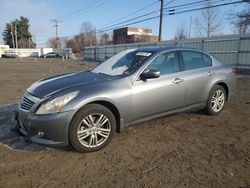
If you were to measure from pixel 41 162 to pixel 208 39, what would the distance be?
18988 millimetres

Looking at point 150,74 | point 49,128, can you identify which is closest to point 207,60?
point 150,74

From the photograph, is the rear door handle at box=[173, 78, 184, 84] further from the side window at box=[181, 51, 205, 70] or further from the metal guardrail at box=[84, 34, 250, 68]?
the metal guardrail at box=[84, 34, 250, 68]

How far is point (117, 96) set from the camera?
395 cm

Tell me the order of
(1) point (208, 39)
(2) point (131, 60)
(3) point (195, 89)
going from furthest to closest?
(1) point (208, 39)
(3) point (195, 89)
(2) point (131, 60)

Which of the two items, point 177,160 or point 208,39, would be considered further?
point 208,39

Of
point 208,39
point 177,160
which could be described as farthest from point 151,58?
point 208,39

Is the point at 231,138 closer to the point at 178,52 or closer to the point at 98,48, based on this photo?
the point at 178,52

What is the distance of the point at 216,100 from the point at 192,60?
1165mm

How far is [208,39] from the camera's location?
65.3ft

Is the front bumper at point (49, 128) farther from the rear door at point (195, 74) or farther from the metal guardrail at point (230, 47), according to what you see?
the metal guardrail at point (230, 47)

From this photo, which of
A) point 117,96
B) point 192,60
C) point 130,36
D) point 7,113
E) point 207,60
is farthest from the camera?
point 130,36

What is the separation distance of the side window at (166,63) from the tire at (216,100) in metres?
1.23

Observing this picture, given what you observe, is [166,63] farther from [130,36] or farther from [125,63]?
[130,36]

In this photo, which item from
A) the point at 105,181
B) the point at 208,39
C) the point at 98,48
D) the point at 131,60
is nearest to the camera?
the point at 105,181
